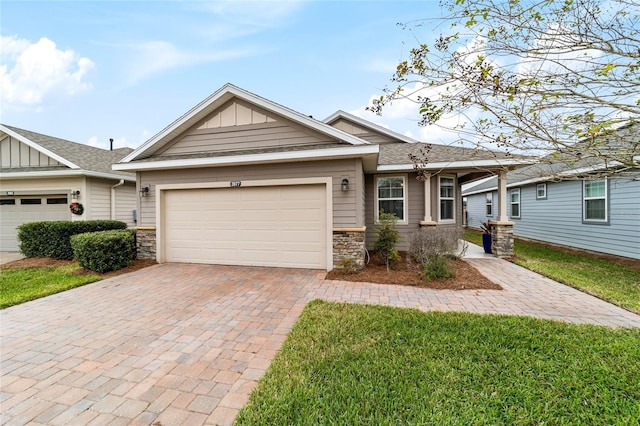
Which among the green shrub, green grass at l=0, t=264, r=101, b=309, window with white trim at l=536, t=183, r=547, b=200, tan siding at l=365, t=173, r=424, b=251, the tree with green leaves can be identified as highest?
the tree with green leaves

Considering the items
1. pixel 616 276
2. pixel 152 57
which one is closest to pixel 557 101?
pixel 616 276

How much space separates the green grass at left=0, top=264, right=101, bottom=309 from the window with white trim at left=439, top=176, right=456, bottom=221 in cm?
1049

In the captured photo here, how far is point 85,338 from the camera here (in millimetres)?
3469

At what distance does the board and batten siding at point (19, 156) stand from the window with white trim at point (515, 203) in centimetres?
2115

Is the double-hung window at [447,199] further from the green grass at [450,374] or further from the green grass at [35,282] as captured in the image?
the green grass at [35,282]

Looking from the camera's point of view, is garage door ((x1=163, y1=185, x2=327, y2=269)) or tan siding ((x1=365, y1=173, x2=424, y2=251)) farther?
tan siding ((x1=365, y1=173, x2=424, y2=251))

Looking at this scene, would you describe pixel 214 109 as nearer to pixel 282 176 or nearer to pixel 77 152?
pixel 282 176

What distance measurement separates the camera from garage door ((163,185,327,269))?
23.1 ft

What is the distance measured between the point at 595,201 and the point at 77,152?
20193mm

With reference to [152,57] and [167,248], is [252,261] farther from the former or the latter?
[152,57]

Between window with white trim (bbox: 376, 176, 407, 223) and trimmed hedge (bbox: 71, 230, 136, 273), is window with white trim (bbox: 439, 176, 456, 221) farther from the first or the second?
trimmed hedge (bbox: 71, 230, 136, 273)

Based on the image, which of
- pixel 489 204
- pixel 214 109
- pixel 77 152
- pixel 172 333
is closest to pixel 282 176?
pixel 214 109

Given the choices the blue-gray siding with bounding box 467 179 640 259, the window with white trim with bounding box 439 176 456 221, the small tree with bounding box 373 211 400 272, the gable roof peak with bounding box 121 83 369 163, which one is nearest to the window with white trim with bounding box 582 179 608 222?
the blue-gray siding with bounding box 467 179 640 259

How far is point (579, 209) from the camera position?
1023cm
